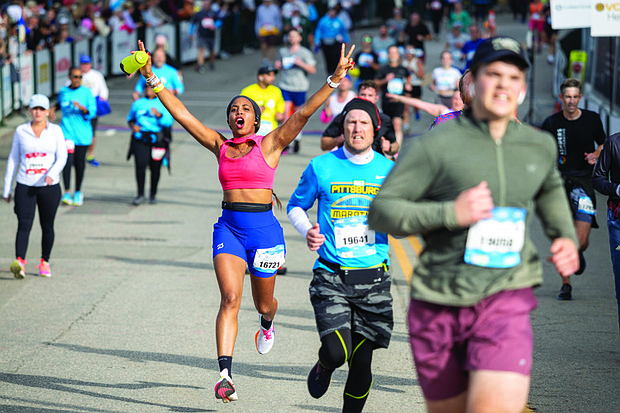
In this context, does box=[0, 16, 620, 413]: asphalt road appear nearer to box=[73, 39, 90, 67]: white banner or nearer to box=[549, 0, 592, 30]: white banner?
box=[549, 0, 592, 30]: white banner

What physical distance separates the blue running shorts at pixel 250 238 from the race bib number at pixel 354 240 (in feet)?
3.30

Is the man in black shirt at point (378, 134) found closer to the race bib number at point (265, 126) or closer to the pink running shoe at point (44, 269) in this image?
the pink running shoe at point (44, 269)

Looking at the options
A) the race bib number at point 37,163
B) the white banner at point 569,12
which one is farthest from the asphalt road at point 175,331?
the white banner at point 569,12

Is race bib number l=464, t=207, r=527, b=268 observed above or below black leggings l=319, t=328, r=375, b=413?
above

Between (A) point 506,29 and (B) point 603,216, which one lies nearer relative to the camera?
(B) point 603,216

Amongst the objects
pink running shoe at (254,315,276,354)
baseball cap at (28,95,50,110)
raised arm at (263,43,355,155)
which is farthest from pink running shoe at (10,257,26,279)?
raised arm at (263,43,355,155)

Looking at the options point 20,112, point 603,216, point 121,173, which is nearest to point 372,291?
point 603,216

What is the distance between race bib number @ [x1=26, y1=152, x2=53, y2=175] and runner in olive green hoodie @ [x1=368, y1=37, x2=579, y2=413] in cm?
673

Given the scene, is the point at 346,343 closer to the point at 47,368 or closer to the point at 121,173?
the point at 47,368

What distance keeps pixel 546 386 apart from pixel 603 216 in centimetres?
736

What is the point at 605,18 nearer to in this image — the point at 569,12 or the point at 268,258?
the point at 569,12

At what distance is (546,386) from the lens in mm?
6555

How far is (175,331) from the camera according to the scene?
26.3 feet

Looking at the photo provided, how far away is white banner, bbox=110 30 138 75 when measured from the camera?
2756 centimetres
